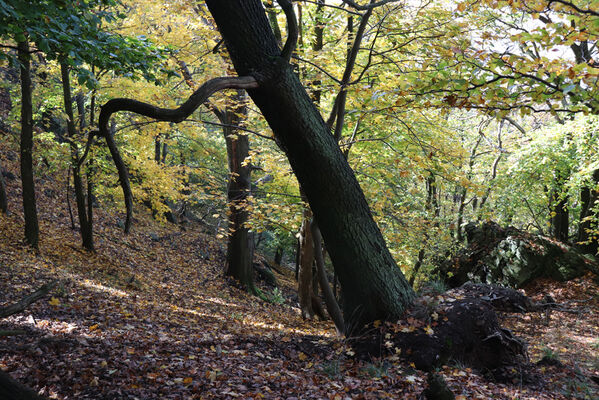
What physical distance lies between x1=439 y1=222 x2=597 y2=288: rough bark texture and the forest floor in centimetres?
138

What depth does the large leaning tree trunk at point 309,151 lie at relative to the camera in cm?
399

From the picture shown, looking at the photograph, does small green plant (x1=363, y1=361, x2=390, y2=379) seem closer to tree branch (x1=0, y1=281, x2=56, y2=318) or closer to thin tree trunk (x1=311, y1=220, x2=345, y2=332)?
thin tree trunk (x1=311, y1=220, x2=345, y2=332)

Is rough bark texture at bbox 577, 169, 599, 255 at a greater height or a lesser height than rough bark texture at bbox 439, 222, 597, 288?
greater

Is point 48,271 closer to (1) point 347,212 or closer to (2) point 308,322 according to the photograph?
(2) point 308,322

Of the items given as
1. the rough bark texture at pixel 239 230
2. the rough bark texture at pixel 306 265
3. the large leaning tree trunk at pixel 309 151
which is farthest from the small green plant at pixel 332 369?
the rough bark texture at pixel 239 230

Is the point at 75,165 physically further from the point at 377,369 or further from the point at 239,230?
the point at 377,369

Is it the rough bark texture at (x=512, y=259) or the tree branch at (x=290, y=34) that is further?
the rough bark texture at (x=512, y=259)

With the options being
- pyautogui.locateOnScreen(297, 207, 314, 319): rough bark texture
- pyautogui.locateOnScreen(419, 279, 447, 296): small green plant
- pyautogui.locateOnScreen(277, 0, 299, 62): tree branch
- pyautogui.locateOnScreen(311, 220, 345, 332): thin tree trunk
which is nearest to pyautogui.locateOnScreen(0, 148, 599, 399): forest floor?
pyautogui.locateOnScreen(297, 207, 314, 319): rough bark texture

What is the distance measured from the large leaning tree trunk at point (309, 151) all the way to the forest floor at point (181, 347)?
2.79 ft

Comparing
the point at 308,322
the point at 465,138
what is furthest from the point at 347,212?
the point at 465,138

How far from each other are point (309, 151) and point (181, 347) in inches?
111

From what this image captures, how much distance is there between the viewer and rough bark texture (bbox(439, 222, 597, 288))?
12.8 m

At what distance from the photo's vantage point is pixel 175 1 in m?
9.94

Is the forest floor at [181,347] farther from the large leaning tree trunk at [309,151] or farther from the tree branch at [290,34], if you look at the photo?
the tree branch at [290,34]
